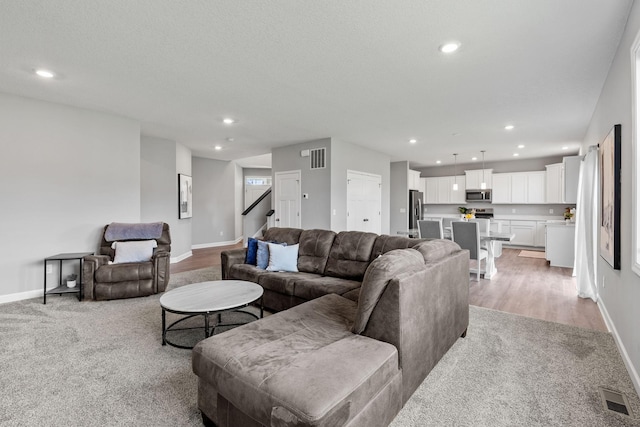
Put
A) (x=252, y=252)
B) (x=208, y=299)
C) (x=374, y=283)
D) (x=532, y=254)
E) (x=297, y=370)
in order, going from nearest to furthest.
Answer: (x=297, y=370), (x=374, y=283), (x=208, y=299), (x=252, y=252), (x=532, y=254)

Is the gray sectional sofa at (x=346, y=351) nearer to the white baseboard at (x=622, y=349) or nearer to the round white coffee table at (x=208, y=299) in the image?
the round white coffee table at (x=208, y=299)

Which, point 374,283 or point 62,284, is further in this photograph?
point 62,284

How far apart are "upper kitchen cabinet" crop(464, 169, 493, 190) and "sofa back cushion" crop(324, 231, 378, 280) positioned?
6973 mm

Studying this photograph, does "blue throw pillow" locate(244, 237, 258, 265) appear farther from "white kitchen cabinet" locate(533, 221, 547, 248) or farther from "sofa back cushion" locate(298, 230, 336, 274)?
"white kitchen cabinet" locate(533, 221, 547, 248)

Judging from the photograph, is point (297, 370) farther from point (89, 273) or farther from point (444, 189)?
Result: point (444, 189)

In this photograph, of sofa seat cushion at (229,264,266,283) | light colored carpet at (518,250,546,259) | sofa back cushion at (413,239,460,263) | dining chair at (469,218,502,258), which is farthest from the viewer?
light colored carpet at (518,250,546,259)

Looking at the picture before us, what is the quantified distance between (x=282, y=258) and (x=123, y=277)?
207 cm

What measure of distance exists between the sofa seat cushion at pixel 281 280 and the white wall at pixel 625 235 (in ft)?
8.44

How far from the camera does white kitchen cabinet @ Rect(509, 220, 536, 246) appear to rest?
26.7 ft

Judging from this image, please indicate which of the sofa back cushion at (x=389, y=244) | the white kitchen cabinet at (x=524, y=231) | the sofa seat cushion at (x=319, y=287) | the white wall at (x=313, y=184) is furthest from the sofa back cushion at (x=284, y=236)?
the white kitchen cabinet at (x=524, y=231)

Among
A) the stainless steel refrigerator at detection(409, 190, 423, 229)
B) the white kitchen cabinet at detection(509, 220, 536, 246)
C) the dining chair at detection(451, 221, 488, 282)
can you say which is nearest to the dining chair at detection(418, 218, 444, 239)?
the dining chair at detection(451, 221, 488, 282)

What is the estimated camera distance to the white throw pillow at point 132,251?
4070 millimetres

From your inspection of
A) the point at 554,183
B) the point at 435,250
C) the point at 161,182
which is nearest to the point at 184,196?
the point at 161,182

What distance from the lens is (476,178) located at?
9.05 m
